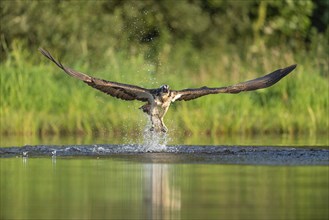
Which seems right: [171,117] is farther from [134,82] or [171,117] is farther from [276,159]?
[276,159]

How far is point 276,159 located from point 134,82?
6.94 m

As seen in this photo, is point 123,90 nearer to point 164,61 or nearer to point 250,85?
point 250,85

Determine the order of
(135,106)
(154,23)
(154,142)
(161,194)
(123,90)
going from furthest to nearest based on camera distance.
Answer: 1. (154,23)
2. (135,106)
3. (154,142)
4. (123,90)
5. (161,194)

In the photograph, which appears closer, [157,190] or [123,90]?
[157,190]

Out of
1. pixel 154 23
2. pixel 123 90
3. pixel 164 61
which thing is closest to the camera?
pixel 123 90

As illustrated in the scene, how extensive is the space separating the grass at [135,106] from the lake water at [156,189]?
5022mm

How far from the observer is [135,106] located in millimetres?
21078

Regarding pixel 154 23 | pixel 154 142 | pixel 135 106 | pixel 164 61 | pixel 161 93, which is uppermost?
pixel 154 23

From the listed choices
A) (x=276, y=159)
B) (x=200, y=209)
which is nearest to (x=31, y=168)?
(x=276, y=159)

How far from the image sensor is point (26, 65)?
22.4 metres

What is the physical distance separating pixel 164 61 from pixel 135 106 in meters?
4.85

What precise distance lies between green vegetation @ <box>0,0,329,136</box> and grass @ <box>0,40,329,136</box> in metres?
0.02

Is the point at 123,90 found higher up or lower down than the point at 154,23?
lower down

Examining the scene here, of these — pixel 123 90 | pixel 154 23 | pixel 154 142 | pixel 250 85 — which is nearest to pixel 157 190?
pixel 123 90
